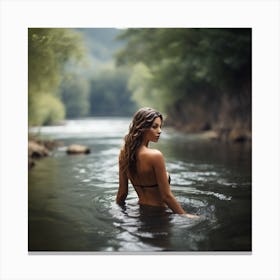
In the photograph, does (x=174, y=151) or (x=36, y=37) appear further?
(x=174, y=151)

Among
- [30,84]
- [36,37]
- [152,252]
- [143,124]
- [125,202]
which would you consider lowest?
[152,252]

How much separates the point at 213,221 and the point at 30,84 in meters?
2.97

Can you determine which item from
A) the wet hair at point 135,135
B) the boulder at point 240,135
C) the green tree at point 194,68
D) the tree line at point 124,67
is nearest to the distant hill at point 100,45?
the tree line at point 124,67

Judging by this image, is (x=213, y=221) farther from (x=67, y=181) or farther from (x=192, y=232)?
(x=67, y=181)

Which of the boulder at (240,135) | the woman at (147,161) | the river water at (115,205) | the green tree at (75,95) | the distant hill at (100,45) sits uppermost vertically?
the distant hill at (100,45)

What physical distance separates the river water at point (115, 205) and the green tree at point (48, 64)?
0.40 m

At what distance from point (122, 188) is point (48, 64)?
217 cm

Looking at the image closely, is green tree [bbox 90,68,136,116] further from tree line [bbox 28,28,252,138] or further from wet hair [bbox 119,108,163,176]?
wet hair [bbox 119,108,163,176]

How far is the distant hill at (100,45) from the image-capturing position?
5209mm

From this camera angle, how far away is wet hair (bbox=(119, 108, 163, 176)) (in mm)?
4066

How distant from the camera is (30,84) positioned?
5.92 m

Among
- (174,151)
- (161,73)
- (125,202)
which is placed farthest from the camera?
(161,73)

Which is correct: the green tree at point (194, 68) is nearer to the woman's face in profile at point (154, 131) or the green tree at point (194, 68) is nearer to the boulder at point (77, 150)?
the boulder at point (77, 150)
